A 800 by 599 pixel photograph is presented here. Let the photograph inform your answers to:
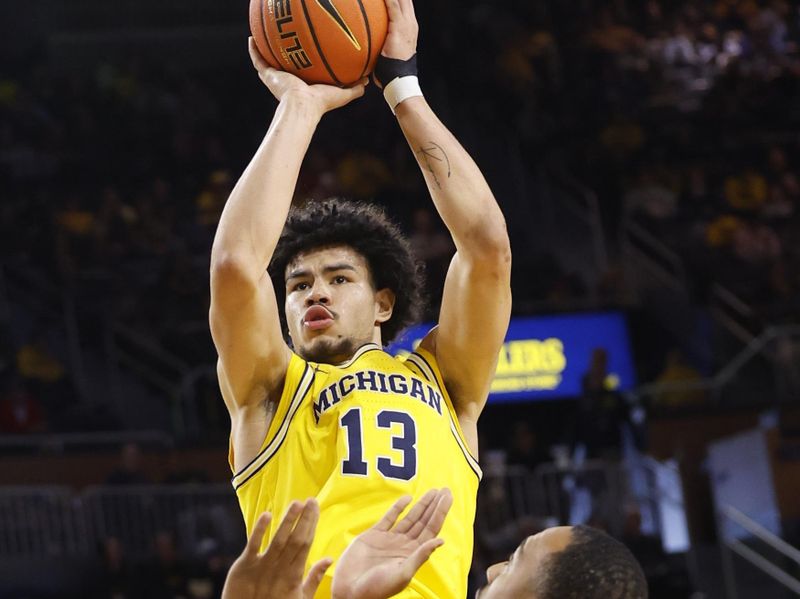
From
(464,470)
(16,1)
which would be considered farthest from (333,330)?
(16,1)

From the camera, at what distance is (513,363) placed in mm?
12188

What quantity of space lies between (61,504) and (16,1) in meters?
9.76

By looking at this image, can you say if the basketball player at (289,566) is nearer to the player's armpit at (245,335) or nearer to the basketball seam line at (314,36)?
the player's armpit at (245,335)

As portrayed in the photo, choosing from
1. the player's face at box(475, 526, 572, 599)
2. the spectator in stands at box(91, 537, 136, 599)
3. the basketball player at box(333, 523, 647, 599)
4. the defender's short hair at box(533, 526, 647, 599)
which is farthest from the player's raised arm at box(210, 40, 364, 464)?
the spectator in stands at box(91, 537, 136, 599)

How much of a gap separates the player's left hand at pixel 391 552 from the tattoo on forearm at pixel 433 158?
1201mm

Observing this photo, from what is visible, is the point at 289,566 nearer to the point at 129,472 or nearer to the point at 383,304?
the point at 383,304

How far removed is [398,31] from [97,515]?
7.56m

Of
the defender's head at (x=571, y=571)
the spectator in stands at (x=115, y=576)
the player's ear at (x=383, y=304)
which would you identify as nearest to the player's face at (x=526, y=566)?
the defender's head at (x=571, y=571)

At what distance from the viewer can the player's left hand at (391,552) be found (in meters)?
2.78

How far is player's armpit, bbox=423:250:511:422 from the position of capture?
3.91 m

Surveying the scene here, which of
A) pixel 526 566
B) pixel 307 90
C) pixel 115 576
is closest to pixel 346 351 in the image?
pixel 307 90

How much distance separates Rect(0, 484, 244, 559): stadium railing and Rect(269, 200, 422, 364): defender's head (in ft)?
21.2

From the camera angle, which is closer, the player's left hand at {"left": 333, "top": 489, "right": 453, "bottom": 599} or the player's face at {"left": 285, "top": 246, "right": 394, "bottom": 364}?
the player's left hand at {"left": 333, "top": 489, "right": 453, "bottom": 599}

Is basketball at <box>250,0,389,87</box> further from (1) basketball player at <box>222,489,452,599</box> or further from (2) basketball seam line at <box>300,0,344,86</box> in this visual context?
(1) basketball player at <box>222,489,452,599</box>
